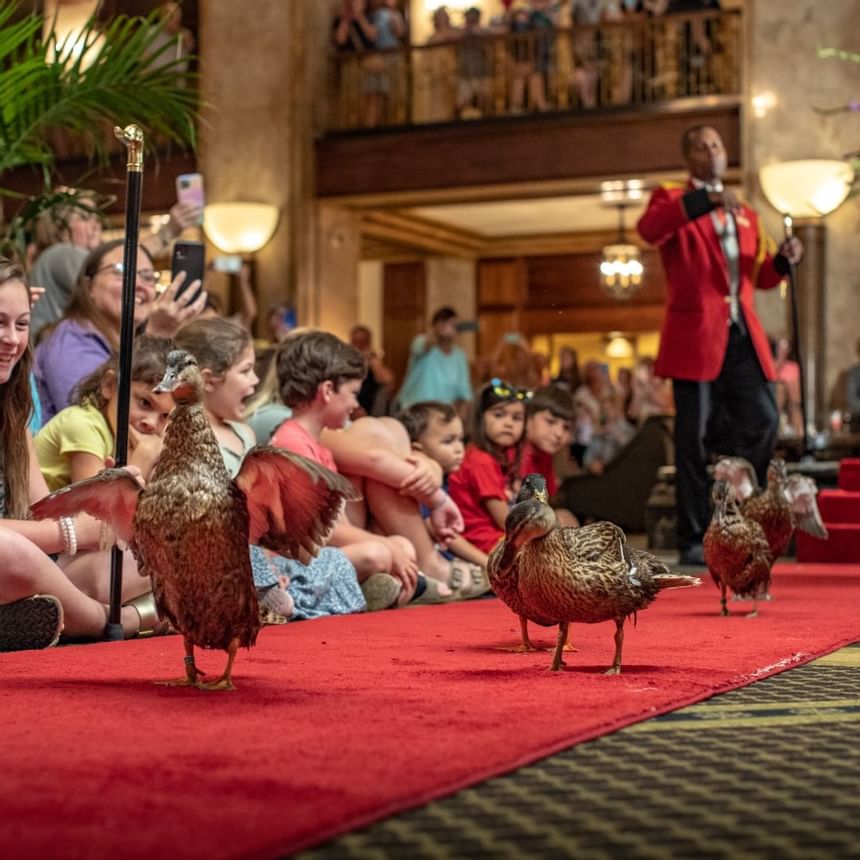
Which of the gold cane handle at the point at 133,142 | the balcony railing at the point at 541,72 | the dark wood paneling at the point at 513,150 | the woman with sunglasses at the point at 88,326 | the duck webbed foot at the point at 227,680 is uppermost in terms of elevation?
the balcony railing at the point at 541,72

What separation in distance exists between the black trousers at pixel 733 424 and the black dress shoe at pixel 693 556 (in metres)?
0.03

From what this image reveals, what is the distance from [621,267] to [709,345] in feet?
30.4

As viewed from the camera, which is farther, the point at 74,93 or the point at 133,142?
Answer: the point at 74,93

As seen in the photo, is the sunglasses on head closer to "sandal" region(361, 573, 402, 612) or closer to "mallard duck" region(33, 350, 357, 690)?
"sandal" region(361, 573, 402, 612)

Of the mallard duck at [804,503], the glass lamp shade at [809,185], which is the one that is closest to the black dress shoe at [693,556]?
the mallard duck at [804,503]

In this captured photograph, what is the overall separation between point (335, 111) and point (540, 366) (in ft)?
11.3

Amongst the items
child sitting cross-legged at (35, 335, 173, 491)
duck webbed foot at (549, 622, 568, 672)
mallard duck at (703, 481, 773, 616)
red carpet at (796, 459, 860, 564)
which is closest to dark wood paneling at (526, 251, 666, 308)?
red carpet at (796, 459, 860, 564)

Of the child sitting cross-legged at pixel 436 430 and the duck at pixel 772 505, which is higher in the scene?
the child sitting cross-legged at pixel 436 430

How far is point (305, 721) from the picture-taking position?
2.39 meters

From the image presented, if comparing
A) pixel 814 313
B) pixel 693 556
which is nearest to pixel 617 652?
pixel 693 556

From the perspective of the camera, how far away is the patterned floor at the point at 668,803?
1.61m

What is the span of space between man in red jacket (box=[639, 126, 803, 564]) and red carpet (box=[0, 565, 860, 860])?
114 inches

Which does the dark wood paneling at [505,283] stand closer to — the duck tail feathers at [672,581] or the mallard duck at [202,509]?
the duck tail feathers at [672,581]

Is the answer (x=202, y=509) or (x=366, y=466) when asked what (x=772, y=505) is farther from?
(x=202, y=509)
